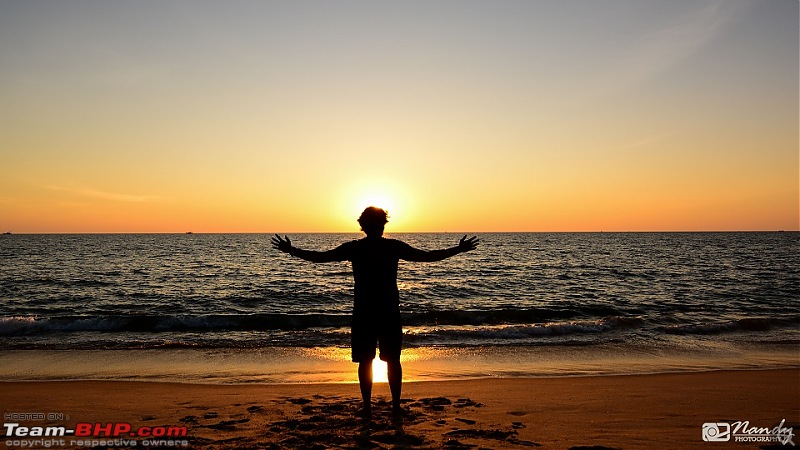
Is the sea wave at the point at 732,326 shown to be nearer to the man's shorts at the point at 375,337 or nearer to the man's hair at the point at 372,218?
the man's shorts at the point at 375,337

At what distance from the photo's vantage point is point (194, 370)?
10695mm

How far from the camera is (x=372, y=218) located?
5988 millimetres

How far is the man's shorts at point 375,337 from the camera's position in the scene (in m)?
5.94

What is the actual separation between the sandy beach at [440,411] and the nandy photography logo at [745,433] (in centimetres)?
12

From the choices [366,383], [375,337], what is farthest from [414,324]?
[375,337]

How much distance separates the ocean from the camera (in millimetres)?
11203

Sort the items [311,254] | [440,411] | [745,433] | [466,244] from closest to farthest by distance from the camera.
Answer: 1. [311,254]
2. [466,244]
3. [745,433]
4. [440,411]

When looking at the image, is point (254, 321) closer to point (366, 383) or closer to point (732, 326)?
point (366, 383)

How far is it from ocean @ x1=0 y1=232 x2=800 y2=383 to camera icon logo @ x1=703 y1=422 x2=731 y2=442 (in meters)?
3.85

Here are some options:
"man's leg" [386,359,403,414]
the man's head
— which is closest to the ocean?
"man's leg" [386,359,403,414]

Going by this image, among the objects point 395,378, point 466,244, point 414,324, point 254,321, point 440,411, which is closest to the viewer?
point 466,244

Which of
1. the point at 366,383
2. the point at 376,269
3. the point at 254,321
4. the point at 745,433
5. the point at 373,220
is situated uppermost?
the point at 373,220

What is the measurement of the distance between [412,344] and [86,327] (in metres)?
12.0

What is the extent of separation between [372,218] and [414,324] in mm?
13550
